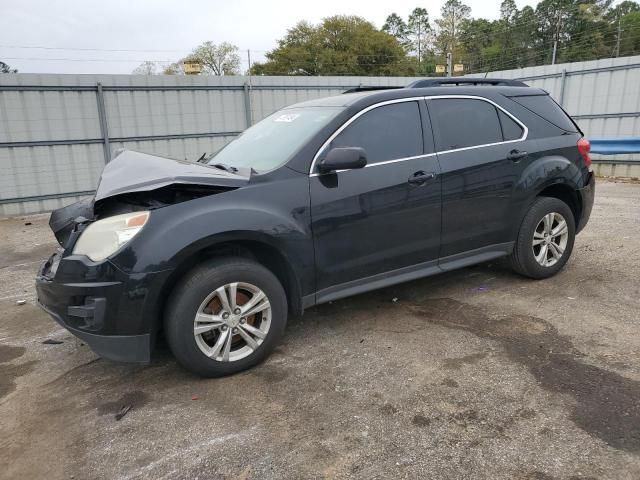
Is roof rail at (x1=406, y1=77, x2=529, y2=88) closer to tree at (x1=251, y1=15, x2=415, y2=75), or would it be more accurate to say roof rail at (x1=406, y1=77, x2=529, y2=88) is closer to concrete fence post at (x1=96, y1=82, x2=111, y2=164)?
concrete fence post at (x1=96, y1=82, x2=111, y2=164)

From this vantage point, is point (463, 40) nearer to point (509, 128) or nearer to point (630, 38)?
point (630, 38)

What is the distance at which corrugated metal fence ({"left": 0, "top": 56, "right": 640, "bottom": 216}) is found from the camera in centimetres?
999

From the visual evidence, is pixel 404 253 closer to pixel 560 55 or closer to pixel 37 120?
pixel 37 120

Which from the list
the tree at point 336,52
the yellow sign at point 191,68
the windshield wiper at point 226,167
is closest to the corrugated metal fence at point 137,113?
the yellow sign at point 191,68

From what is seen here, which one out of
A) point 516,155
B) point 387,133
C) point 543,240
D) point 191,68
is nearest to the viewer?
point 387,133

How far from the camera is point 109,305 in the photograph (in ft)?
9.18

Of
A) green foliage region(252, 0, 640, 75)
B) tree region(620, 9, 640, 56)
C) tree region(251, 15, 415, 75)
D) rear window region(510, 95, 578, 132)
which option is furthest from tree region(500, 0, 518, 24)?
rear window region(510, 95, 578, 132)

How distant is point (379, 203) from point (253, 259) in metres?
1.02

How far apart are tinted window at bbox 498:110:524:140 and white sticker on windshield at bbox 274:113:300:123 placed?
71.9 inches

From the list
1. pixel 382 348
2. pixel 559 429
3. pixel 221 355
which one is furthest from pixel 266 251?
pixel 559 429

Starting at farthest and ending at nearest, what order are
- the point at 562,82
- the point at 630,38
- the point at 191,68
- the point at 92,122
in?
the point at 630,38 < the point at 562,82 < the point at 191,68 < the point at 92,122

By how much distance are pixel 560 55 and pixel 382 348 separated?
225ft

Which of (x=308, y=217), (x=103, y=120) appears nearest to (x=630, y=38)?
(x=103, y=120)

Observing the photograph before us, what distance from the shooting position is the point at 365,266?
11.8 feet
